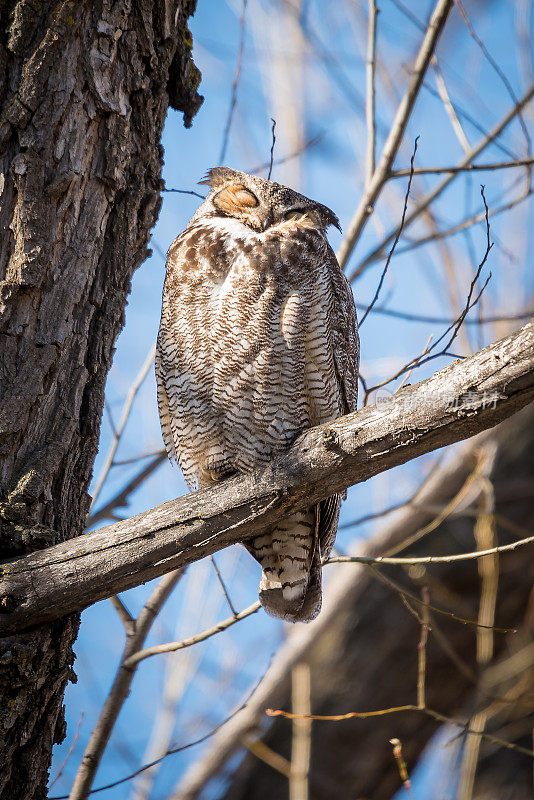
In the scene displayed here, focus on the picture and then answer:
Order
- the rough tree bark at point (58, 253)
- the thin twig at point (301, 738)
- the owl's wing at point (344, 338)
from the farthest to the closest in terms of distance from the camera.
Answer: the thin twig at point (301, 738), the owl's wing at point (344, 338), the rough tree bark at point (58, 253)

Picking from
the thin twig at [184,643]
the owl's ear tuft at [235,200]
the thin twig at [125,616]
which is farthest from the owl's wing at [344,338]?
the thin twig at [125,616]

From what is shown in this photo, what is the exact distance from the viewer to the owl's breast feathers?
243 centimetres

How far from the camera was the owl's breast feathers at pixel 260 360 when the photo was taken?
2430 millimetres

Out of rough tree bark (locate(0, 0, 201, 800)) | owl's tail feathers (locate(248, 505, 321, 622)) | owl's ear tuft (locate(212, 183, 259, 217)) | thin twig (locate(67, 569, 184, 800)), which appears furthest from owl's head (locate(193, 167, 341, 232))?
thin twig (locate(67, 569, 184, 800))

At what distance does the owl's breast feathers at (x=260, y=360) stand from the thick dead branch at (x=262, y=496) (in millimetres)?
562

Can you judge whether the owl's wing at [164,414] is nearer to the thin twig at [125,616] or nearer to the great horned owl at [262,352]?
the great horned owl at [262,352]

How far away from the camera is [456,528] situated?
4.34 meters

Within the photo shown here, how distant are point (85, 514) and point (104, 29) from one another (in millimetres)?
1537

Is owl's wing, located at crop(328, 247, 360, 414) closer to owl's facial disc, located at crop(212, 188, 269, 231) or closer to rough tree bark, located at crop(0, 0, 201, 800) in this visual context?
owl's facial disc, located at crop(212, 188, 269, 231)

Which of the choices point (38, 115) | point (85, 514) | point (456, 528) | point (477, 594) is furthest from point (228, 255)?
point (477, 594)

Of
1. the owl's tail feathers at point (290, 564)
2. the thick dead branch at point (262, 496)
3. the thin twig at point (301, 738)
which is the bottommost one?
the thin twig at point (301, 738)

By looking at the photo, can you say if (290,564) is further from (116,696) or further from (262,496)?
(262,496)

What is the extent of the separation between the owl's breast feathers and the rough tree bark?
0.95 ft

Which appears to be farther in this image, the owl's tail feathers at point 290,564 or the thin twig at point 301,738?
the thin twig at point 301,738
